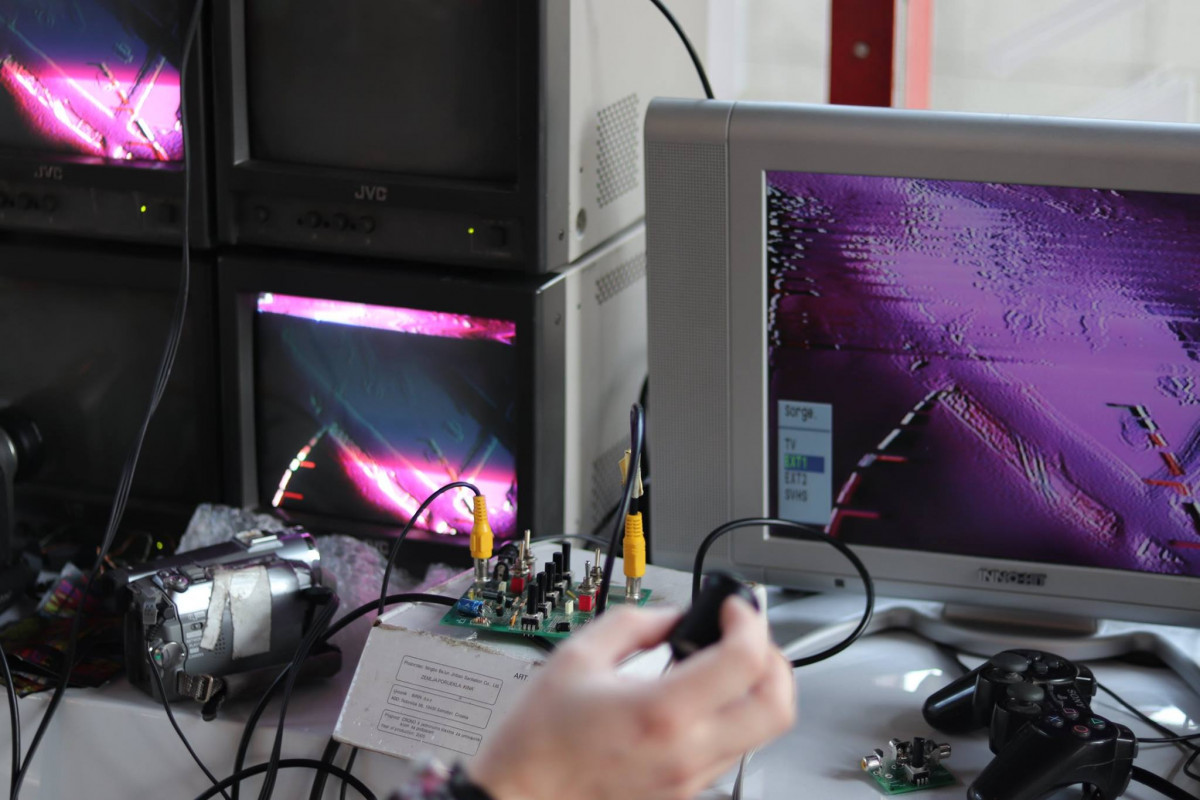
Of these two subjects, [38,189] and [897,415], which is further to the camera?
[38,189]

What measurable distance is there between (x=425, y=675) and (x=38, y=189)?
717 millimetres

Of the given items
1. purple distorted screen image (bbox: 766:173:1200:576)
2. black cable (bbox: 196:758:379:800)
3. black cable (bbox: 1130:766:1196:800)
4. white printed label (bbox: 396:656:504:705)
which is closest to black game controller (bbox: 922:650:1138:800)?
black cable (bbox: 1130:766:1196:800)

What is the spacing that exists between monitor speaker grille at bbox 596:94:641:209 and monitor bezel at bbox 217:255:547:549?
0.17 meters

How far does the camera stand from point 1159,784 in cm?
102

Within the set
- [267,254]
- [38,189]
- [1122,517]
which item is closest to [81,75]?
[38,189]

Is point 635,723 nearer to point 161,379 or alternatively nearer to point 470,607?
point 470,607

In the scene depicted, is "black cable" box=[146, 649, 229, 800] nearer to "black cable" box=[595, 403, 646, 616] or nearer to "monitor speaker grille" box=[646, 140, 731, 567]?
"black cable" box=[595, 403, 646, 616]

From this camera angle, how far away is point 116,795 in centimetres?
114

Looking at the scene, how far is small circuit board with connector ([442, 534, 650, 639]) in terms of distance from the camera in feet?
3.38

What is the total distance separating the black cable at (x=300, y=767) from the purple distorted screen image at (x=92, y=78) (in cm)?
62

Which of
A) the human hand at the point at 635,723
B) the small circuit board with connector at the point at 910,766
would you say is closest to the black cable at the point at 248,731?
the small circuit board with connector at the point at 910,766

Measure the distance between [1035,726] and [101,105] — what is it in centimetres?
107

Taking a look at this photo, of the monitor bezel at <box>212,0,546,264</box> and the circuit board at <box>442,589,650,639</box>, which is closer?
the circuit board at <box>442,589,650,639</box>

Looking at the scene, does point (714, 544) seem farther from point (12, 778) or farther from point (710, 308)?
point (12, 778)
